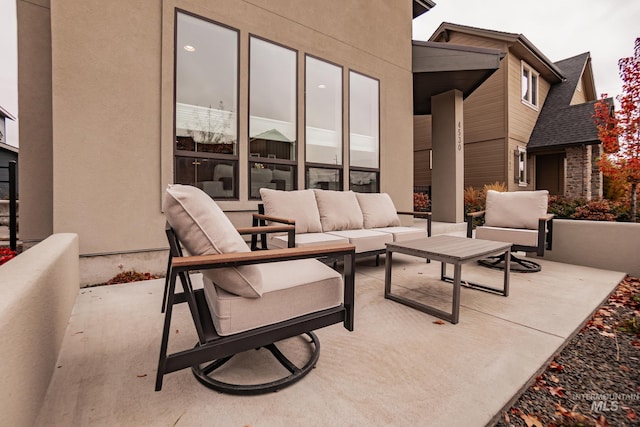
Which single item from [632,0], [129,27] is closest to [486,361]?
[129,27]

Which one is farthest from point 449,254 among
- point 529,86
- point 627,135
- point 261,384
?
point 529,86

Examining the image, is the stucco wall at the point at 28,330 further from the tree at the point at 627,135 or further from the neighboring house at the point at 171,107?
the tree at the point at 627,135

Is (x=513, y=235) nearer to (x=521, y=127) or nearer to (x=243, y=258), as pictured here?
(x=243, y=258)

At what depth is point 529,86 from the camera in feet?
36.7

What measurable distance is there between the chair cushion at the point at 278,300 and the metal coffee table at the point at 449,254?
1159 mm

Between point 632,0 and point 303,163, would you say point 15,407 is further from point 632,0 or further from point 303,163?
point 632,0

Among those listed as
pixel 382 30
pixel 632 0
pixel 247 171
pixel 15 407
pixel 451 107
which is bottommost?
pixel 15 407

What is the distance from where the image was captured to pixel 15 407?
3.20 feet

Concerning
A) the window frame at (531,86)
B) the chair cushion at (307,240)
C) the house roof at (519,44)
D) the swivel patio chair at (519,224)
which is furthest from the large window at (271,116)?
the window frame at (531,86)

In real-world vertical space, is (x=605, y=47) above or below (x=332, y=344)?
above

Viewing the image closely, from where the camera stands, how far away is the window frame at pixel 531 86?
35.2 ft

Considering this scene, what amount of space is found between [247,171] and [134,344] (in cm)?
273

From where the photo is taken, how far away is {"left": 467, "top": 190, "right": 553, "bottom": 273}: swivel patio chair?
3.88 metres

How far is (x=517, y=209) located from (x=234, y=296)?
4.49 m
